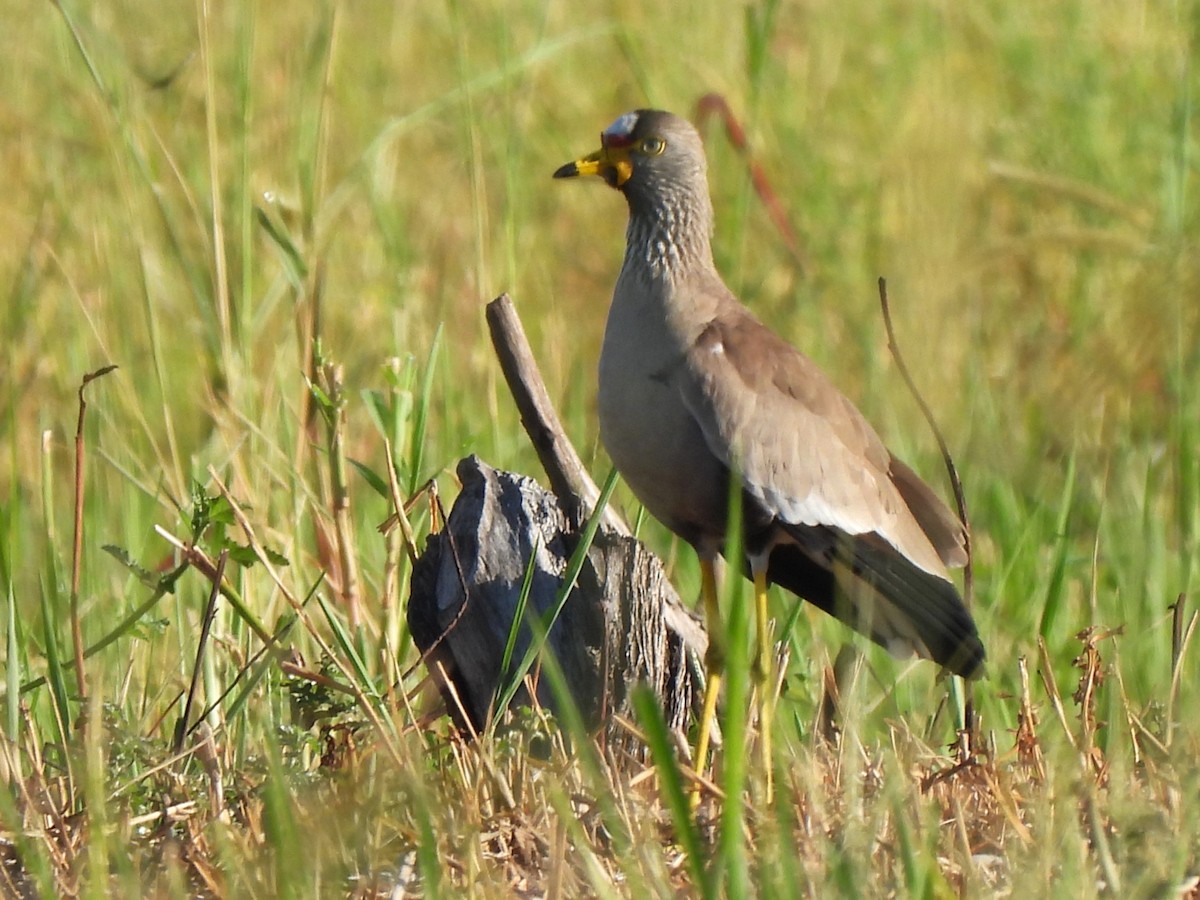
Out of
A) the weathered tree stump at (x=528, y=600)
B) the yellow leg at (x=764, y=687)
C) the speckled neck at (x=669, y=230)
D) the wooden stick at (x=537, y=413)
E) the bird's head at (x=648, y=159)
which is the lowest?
the yellow leg at (x=764, y=687)

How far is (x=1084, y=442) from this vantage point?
530cm

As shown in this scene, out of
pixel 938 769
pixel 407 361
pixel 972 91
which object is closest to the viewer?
pixel 938 769

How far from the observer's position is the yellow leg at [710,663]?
116 inches

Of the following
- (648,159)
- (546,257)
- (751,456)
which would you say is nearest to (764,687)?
(751,456)

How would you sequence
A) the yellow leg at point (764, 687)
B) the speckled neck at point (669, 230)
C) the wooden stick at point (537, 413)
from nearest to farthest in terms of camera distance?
1. the yellow leg at point (764, 687)
2. the wooden stick at point (537, 413)
3. the speckled neck at point (669, 230)

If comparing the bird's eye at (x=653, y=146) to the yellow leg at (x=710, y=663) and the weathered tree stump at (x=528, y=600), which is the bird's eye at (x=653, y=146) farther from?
the weathered tree stump at (x=528, y=600)

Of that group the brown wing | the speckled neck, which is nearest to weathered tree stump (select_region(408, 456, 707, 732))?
the brown wing

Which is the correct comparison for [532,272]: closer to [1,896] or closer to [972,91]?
[972,91]

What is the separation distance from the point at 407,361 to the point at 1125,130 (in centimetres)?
410

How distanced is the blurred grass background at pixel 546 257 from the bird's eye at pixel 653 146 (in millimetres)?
324

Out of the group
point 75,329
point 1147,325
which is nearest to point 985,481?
point 1147,325

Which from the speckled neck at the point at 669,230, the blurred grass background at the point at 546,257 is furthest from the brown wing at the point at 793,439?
the blurred grass background at the point at 546,257

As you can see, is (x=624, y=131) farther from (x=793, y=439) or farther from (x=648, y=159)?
(x=793, y=439)

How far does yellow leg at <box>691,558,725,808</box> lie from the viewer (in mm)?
2941
